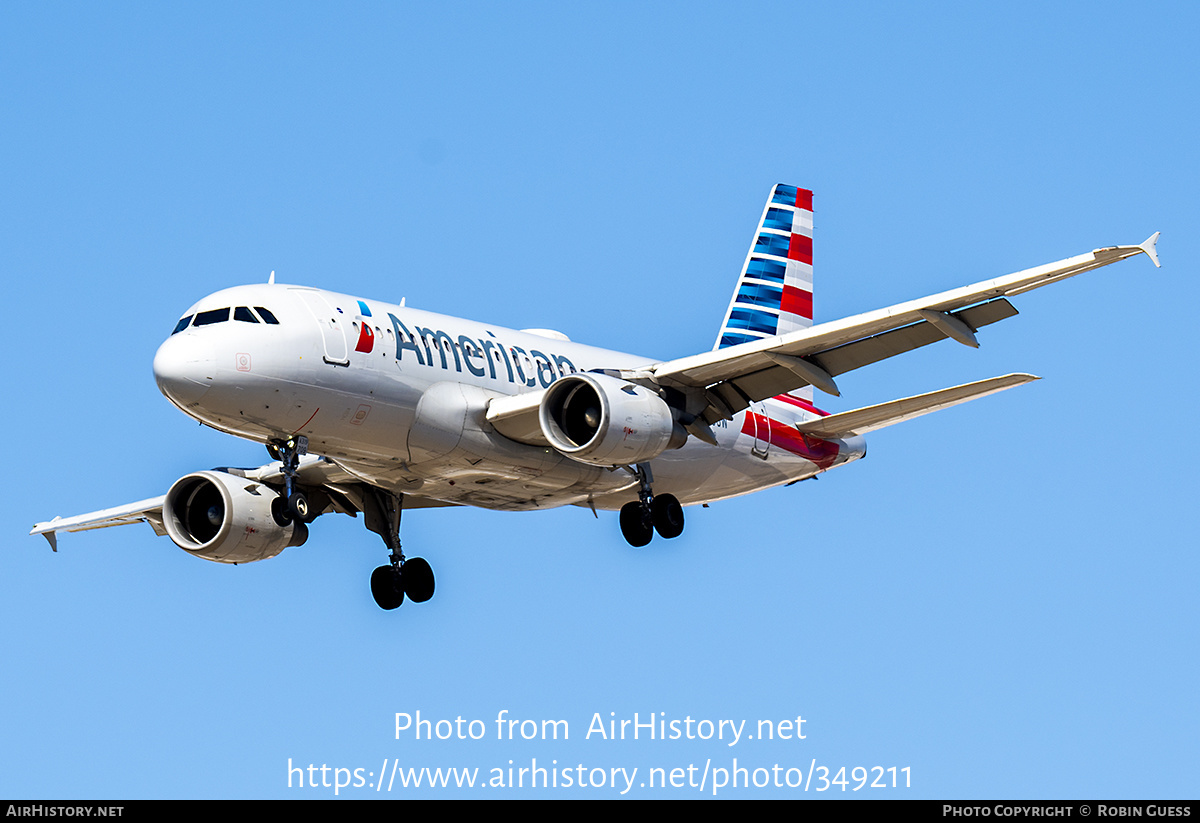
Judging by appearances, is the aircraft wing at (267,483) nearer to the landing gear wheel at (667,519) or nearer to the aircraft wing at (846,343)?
the landing gear wheel at (667,519)

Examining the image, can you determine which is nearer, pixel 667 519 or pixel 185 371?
pixel 185 371

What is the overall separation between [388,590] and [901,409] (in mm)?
11874

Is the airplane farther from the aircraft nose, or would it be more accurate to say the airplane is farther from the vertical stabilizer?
the vertical stabilizer

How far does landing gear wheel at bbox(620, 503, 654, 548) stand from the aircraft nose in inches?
398

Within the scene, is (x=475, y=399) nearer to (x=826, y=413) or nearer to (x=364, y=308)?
(x=364, y=308)

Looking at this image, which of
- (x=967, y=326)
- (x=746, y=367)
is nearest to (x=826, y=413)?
(x=746, y=367)

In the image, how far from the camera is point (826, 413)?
133 feet

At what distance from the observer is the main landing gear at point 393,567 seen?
121 ft

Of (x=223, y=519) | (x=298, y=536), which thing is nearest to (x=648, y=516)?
(x=298, y=536)

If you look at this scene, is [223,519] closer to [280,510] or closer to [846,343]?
[280,510]

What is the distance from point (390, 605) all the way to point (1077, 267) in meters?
16.7

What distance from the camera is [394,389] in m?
31.1

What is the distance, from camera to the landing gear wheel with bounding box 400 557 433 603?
37.0 metres
